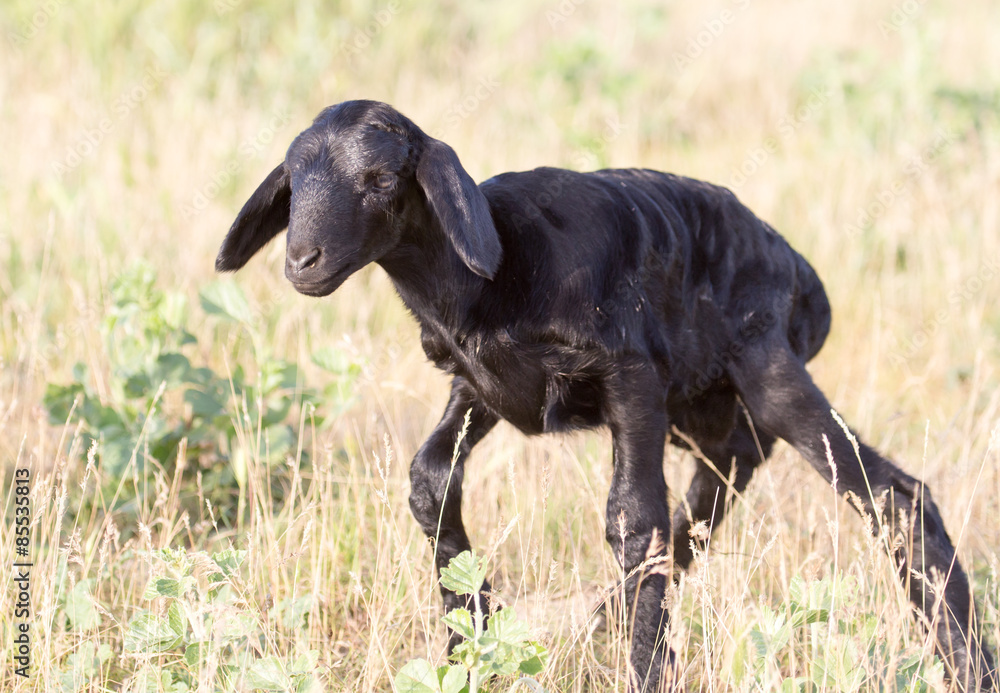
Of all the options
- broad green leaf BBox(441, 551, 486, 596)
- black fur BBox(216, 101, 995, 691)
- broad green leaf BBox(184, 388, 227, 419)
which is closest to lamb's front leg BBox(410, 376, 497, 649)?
black fur BBox(216, 101, 995, 691)

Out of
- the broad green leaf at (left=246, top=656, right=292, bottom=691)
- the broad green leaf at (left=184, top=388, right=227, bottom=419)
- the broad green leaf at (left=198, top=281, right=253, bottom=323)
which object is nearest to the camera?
the broad green leaf at (left=246, top=656, right=292, bottom=691)

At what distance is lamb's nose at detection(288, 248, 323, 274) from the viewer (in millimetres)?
2936

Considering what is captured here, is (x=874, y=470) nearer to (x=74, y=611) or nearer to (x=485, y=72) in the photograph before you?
(x=74, y=611)

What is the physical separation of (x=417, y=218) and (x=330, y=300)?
3794 mm

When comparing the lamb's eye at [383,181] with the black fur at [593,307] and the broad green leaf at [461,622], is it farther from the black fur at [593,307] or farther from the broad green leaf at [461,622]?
the broad green leaf at [461,622]

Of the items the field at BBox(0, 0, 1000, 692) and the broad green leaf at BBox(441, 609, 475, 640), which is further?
the field at BBox(0, 0, 1000, 692)

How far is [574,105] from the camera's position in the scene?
399 inches

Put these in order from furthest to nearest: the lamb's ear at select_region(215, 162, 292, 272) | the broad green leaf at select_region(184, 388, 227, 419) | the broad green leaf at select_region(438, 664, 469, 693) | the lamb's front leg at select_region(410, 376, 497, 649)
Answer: the broad green leaf at select_region(184, 388, 227, 419)
the lamb's front leg at select_region(410, 376, 497, 649)
the lamb's ear at select_region(215, 162, 292, 272)
the broad green leaf at select_region(438, 664, 469, 693)

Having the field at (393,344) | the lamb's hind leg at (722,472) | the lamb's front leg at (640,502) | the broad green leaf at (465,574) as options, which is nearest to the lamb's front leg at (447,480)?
the field at (393,344)

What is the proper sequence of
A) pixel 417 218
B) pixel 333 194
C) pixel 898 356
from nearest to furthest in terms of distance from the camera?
pixel 333 194, pixel 417 218, pixel 898 356

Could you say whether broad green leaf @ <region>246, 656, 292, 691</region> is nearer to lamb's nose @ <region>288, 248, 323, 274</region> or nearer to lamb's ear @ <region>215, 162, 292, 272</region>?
lamb's nose @ <region>288, 248, 323, 274</region>

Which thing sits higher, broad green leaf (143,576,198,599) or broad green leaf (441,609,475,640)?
broad green leaf (143,576,198,599)

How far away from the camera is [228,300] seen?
430 cm

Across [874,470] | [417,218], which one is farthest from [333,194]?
[874,470]
